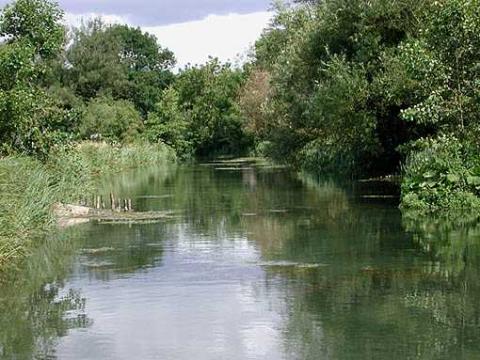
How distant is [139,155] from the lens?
5897 centimetres

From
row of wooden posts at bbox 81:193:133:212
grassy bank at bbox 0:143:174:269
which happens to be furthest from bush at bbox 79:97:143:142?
grassy bank at bbox 0:143:174:269

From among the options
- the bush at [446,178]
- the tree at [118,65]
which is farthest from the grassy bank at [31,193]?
the tree at [118,65]

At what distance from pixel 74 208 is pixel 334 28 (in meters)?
13.9

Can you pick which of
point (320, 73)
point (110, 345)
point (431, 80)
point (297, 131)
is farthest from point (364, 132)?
point (110, 345)

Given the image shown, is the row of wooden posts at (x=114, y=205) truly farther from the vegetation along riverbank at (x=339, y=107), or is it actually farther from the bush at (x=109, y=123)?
the bush at (x=109, y=123)

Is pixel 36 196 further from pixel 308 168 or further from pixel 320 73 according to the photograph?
pixel 308 168

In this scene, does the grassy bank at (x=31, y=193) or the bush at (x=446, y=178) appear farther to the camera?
the bush at (x=446, y=178)

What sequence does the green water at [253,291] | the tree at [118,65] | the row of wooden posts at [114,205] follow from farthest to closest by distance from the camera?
the tree at [118,65]
the row of wooden posts at [114,205]
the green water at [253,291]

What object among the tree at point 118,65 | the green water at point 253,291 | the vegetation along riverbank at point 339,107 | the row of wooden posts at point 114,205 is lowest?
the green water at point 253,291

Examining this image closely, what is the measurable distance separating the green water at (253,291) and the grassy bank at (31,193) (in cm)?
47

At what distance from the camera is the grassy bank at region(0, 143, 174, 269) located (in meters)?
13.8

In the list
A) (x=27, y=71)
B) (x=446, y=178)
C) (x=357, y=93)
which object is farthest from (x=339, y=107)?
(x=27, y=71)

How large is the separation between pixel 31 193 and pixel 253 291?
248 inches

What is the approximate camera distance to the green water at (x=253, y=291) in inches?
356
